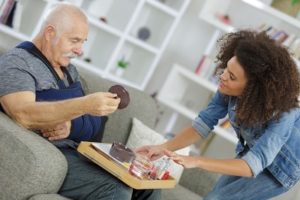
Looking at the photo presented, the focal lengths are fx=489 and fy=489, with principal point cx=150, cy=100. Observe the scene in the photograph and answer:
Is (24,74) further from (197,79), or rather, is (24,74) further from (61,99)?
(197,79)

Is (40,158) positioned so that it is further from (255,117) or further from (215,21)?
(215,21)

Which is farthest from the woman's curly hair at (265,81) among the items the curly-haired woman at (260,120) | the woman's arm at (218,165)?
the woman's arm at (218,165)

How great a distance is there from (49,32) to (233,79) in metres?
0.77

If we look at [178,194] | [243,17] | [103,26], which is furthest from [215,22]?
[178,194]

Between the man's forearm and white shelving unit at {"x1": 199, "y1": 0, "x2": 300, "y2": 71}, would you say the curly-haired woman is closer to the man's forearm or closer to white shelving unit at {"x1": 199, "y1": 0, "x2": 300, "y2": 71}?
the man's forearm

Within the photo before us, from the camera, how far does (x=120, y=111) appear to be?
248cm

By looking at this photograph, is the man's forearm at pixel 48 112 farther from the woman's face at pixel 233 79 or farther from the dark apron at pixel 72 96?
the woman's face at pixel 233 79

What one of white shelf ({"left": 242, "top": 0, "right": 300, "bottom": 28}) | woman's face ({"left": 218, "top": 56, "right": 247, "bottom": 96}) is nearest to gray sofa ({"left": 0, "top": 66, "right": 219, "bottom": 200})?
woman's face ({"left": 218, "top": 56, "right": 247, "bottom": 96})

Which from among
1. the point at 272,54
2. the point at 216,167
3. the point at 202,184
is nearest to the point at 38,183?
the point at 216,167

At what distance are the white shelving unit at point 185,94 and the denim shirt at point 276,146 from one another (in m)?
1.68

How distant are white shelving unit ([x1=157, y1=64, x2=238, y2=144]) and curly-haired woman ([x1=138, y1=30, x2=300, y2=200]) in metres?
1.71

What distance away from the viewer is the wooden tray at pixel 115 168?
168 centimetres

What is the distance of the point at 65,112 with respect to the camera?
1.74 meters

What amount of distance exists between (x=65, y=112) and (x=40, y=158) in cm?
23
